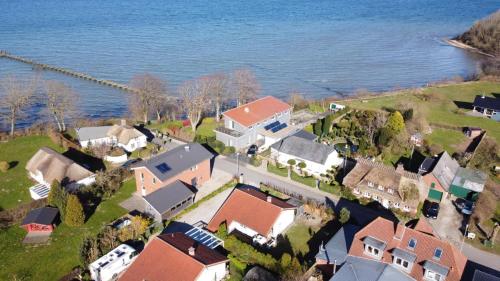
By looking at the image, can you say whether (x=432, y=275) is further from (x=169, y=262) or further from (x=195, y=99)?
(x=195, y=99)

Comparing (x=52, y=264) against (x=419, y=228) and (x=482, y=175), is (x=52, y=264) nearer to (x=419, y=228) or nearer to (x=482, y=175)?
(x=419, y=228)

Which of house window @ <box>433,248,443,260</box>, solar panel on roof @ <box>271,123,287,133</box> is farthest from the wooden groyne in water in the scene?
house window @ <box>433,248,443,260</box>

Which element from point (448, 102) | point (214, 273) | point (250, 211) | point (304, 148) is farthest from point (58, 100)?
point (448, 102)

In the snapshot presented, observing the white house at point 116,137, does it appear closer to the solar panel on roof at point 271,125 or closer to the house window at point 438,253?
the solar panel on roof at point 271,125

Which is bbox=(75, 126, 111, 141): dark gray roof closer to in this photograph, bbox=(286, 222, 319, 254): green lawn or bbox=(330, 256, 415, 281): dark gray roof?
bbox=(286, 222, 319, 254): green lawn

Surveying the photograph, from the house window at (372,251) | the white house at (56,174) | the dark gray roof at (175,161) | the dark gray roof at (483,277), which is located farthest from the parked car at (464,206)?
the white house at (56,174)

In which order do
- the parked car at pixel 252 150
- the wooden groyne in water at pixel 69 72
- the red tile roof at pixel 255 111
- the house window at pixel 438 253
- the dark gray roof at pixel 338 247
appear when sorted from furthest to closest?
the wooden groyne in water at pixel 69 72, the red tile roof at pixel 255 111, the parked car at pixel 252 150, the dark gray roof at pixel 338 247, the house window at pixel 438 253

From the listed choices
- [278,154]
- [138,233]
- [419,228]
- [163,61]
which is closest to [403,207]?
[419,228]
